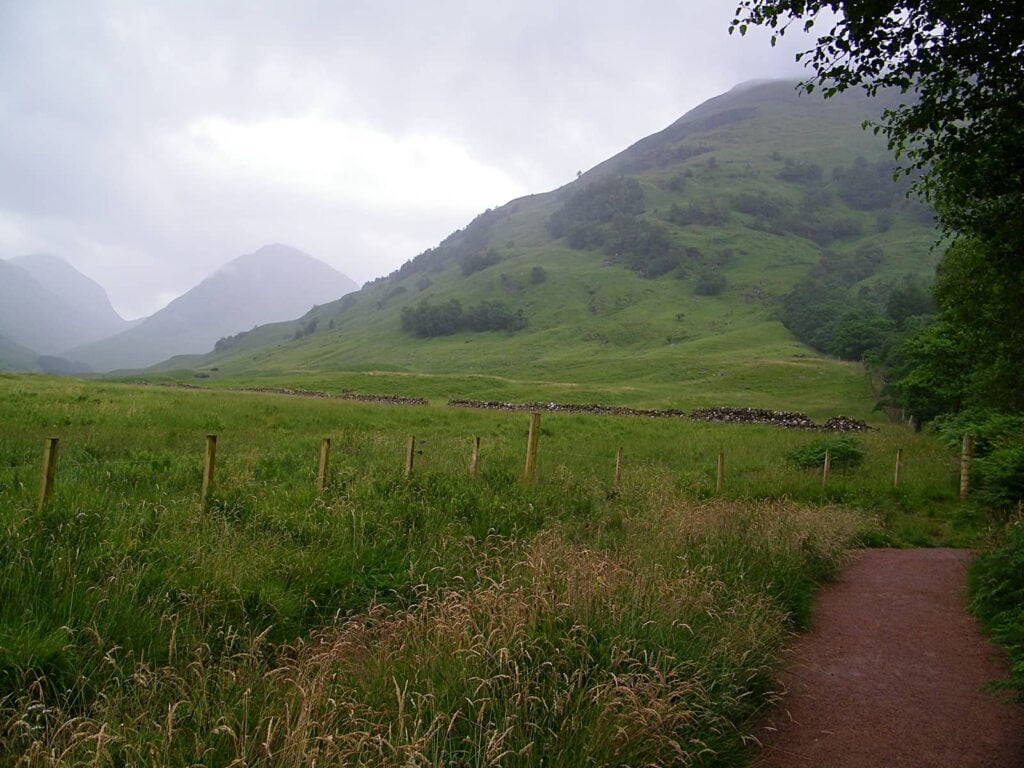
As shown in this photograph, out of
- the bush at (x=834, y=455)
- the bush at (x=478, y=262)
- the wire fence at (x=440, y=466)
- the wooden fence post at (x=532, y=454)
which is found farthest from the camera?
the bush at (x=478, y=262)

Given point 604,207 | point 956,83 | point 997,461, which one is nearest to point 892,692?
point 956,83

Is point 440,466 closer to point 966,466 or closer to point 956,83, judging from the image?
point 956,83

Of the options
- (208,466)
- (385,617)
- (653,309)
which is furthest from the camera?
(653,309)

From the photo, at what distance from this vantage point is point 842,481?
53.2 ft

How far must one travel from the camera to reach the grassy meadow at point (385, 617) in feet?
11.7

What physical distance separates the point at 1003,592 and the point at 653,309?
118 metres

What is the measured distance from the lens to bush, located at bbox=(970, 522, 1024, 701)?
5.92 meters

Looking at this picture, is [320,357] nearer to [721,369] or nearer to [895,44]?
[721,369]

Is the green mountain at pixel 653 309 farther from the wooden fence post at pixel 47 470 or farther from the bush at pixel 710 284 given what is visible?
the wooden fence post at pixel 47 470

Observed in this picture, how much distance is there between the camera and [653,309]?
398 ft

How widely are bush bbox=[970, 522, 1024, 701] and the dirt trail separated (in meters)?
0.20

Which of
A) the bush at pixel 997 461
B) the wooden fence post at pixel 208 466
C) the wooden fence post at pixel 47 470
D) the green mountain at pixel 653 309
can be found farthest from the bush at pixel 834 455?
the green mountain at pixel 653 309

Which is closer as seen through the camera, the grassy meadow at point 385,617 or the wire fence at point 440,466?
the grassy meadow at point 385,617

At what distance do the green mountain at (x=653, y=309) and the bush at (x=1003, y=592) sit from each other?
3986 centimetres
